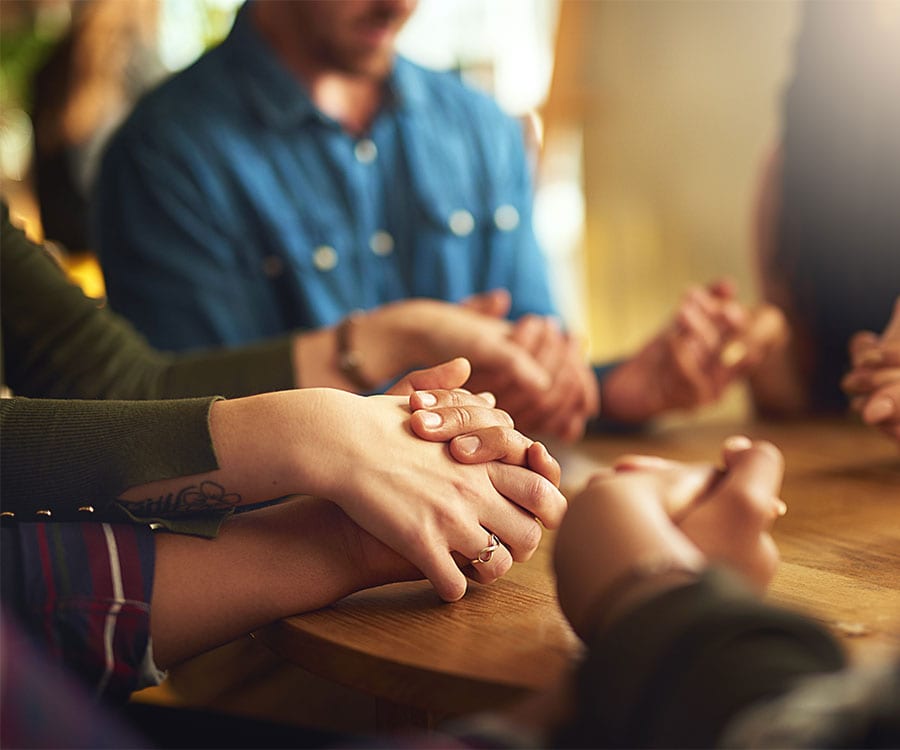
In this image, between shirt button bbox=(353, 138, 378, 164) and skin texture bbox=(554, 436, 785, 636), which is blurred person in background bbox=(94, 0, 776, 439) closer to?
shirt button bbox=(353, 138, 378, 164)

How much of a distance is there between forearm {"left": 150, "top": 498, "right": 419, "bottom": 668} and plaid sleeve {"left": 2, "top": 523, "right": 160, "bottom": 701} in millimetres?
17

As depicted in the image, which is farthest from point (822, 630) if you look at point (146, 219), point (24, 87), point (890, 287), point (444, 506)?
point (24, 87)

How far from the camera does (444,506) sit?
0.64 metres

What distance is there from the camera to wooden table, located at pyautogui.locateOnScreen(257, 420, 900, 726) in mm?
554

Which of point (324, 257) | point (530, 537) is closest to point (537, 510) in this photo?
point (530, 537)

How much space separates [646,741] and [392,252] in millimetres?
1360

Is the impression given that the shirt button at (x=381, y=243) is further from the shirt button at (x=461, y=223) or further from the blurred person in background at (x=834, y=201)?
the blurred person in background at (x=834, y=201)

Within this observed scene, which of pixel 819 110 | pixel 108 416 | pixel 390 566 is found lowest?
pixel 390 566

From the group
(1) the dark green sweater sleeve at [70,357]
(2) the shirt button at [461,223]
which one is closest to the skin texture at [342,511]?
(1) the dark green sweater sleeve at [70,357]

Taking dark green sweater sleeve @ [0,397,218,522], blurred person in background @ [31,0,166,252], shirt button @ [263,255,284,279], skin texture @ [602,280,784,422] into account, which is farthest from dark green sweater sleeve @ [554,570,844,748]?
blurred person in background @ [31,0,166,252]

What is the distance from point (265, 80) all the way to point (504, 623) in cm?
123

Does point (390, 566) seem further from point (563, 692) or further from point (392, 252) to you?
point (392, 252)

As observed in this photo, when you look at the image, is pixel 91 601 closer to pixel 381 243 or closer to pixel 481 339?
pixel 481 339

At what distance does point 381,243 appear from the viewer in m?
1.69
